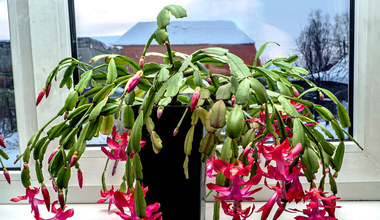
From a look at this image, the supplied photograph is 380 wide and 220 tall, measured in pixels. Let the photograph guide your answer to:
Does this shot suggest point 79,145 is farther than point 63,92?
No

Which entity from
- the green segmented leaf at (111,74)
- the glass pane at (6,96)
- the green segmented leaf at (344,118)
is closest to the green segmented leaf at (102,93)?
the green segmented leaf at (111,74)

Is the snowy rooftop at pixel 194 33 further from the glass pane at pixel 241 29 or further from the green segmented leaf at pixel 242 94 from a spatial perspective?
the green segmented leaf at pixel 242 94

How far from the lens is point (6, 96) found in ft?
3.32

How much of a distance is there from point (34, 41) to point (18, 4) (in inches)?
4.4

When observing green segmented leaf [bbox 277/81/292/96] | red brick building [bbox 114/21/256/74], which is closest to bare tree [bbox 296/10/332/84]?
red brick building [bbox 114/21/256/74]

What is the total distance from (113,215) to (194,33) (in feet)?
1.83

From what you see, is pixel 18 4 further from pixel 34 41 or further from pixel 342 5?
pixel 342 5

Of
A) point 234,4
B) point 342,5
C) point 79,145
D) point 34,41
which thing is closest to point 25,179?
point 79,145

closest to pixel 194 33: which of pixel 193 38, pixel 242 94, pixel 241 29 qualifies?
pixel 193 38

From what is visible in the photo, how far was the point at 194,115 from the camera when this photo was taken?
0.55 meters

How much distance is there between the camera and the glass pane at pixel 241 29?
99cm

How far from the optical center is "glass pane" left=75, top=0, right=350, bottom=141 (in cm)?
99

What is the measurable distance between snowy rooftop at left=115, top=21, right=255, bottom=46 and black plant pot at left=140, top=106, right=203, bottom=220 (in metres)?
0.41

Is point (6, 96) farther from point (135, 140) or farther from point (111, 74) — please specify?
point (135, 140)
